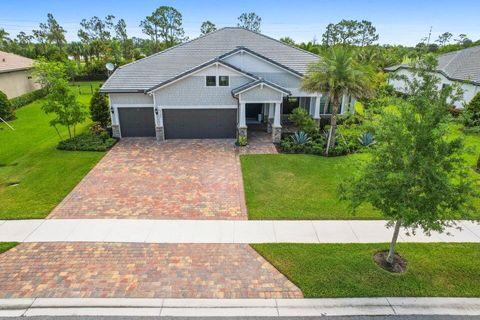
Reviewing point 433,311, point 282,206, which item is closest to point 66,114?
point 282,206

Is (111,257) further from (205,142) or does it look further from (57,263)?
(205,142)

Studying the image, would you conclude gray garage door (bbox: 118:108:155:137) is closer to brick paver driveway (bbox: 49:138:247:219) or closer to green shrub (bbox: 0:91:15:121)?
brick paver driveway (bbox: 49:138:247:219)

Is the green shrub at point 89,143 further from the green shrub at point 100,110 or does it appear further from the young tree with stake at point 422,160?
the young tree with stake at point 422,160

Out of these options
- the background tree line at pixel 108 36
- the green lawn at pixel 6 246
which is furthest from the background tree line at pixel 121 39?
the green lawn at pixel 6 246

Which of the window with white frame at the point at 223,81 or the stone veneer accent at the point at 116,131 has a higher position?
the window with white frame at the point at 223,81

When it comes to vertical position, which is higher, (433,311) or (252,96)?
(252,96)

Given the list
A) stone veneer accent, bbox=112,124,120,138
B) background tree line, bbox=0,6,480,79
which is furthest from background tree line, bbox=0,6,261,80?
stone veneer accent, bbox=112,124,120,138

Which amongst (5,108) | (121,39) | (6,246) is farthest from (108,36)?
(6,246)
